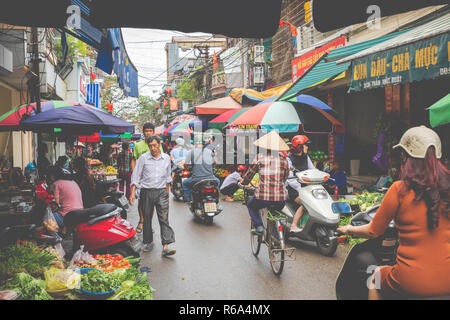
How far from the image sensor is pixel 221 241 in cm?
754

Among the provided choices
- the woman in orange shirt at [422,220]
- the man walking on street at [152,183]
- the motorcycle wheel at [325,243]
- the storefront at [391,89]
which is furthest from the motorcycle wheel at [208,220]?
the woman in orange shirt at [422,220]

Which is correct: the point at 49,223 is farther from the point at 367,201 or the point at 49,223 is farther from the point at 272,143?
the point at 367,201

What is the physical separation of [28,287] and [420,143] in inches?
151

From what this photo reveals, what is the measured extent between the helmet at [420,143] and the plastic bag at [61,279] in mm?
3558

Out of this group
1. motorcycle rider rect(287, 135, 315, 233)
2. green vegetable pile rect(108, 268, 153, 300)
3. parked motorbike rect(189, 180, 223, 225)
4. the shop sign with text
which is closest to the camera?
green vegetable pile rect(108, 268, 153, 300)

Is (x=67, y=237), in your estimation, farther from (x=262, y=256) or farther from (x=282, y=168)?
(x=282, y=168)

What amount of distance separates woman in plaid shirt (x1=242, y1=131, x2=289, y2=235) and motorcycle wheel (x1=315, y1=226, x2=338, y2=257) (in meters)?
1.27

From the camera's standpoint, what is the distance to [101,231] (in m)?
5.39

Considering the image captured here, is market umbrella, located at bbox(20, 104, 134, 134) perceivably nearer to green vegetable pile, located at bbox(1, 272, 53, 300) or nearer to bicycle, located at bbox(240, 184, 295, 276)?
green vegetable pile, located at bbox(1, 272, 53, 300)

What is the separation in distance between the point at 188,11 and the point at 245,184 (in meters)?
3.26

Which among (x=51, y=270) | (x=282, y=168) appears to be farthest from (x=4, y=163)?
(x=282, y=168)

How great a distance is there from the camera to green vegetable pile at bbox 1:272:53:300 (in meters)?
3.79

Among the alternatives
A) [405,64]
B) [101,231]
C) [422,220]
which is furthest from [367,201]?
[422,220]

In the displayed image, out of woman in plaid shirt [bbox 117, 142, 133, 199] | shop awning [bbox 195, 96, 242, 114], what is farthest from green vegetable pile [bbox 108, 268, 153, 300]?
shop awning [bbox 195, 96, 242, 114]
